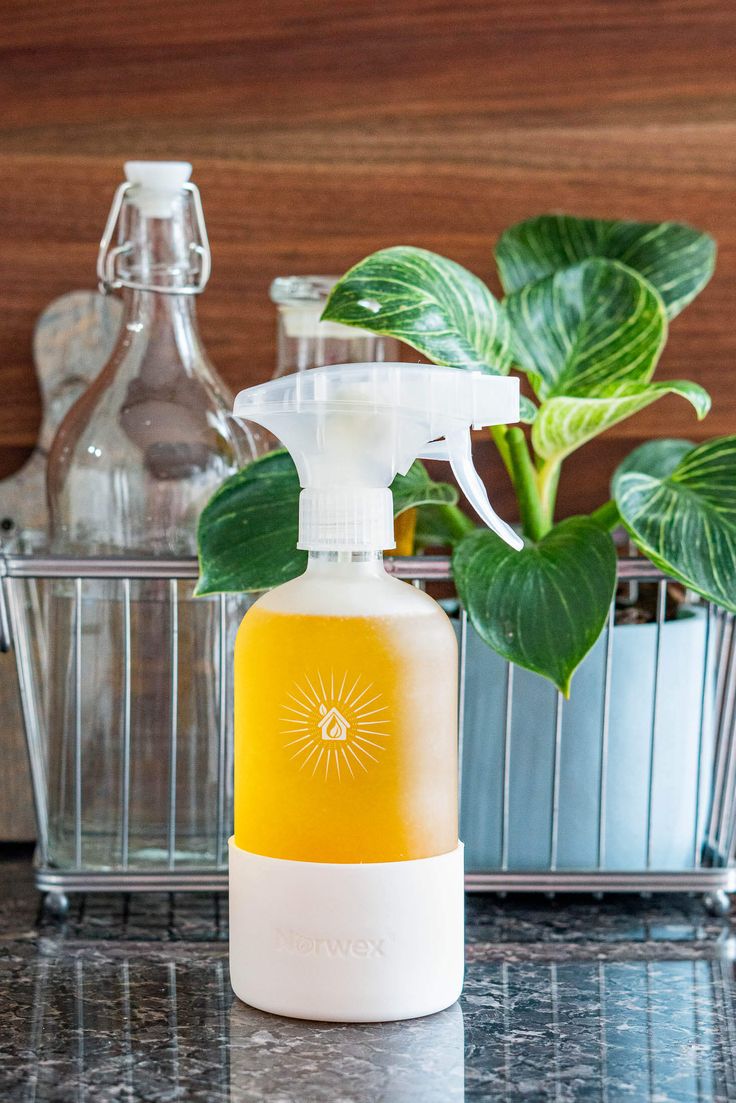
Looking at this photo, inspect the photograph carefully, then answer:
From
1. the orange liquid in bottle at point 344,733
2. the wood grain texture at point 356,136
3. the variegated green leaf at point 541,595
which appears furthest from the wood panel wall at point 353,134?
the orange liquid in bottle at point 344,733

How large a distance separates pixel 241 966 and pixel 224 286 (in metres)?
0.43

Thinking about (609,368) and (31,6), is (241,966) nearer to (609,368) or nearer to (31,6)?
(609,368)

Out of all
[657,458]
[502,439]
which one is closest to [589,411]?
[502,439]

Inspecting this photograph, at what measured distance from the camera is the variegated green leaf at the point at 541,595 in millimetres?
501

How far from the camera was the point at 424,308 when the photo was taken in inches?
20.8

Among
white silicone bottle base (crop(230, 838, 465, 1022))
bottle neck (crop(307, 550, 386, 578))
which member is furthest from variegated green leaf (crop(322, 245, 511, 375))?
white silicone bottle base (crop(230, 838, 465, 1022))

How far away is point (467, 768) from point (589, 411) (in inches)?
7.4

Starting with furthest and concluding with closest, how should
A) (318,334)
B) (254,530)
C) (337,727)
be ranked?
1. (318,334)
2. (254,530)
3. (337,727)

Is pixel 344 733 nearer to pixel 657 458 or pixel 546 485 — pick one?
pixel 546 485

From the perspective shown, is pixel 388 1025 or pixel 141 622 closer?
pixel 388 1025

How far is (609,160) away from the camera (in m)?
0.76

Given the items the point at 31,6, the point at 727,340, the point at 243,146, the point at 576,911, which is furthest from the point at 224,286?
the point at 576,911

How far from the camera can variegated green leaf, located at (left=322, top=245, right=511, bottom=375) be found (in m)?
0.52

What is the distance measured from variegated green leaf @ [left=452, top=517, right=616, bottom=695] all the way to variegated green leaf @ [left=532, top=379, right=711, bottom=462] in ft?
0.16
